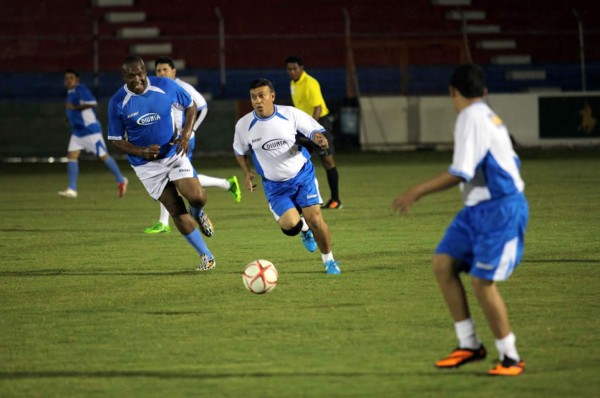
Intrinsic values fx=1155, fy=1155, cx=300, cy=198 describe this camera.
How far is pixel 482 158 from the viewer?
6348 millimetres

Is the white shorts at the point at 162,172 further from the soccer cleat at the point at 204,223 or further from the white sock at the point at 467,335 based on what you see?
the white sock at the point at 467,335

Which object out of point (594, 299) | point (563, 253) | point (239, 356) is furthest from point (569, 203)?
point (239, 356)

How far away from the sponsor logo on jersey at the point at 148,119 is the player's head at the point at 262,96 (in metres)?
0.98

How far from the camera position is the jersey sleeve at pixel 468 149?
20.6 feet

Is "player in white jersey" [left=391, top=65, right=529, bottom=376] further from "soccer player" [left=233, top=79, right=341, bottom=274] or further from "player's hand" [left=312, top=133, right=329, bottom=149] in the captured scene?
"soccer player" [left=233, top=79, right=341, bottom=274]

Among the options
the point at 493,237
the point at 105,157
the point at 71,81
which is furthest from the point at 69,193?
the point at 493,237

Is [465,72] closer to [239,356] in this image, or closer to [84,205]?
[239,356]

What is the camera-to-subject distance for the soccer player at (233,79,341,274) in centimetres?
1087

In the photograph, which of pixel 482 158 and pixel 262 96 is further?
pixel 262 96

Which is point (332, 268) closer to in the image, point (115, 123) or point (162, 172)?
point (162, 172)

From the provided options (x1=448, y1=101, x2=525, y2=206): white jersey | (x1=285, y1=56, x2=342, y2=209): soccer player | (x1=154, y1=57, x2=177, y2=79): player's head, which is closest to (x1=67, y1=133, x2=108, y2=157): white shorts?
(x1=285, y1=56, x2=342, y2=209): soccer player

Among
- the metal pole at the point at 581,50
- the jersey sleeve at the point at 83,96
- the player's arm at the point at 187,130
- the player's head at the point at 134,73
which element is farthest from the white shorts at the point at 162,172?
the metal pole at the point at 581,50

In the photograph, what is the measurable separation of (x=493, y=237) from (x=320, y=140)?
4424mm

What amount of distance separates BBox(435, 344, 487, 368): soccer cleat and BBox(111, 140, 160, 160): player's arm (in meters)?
5.02
